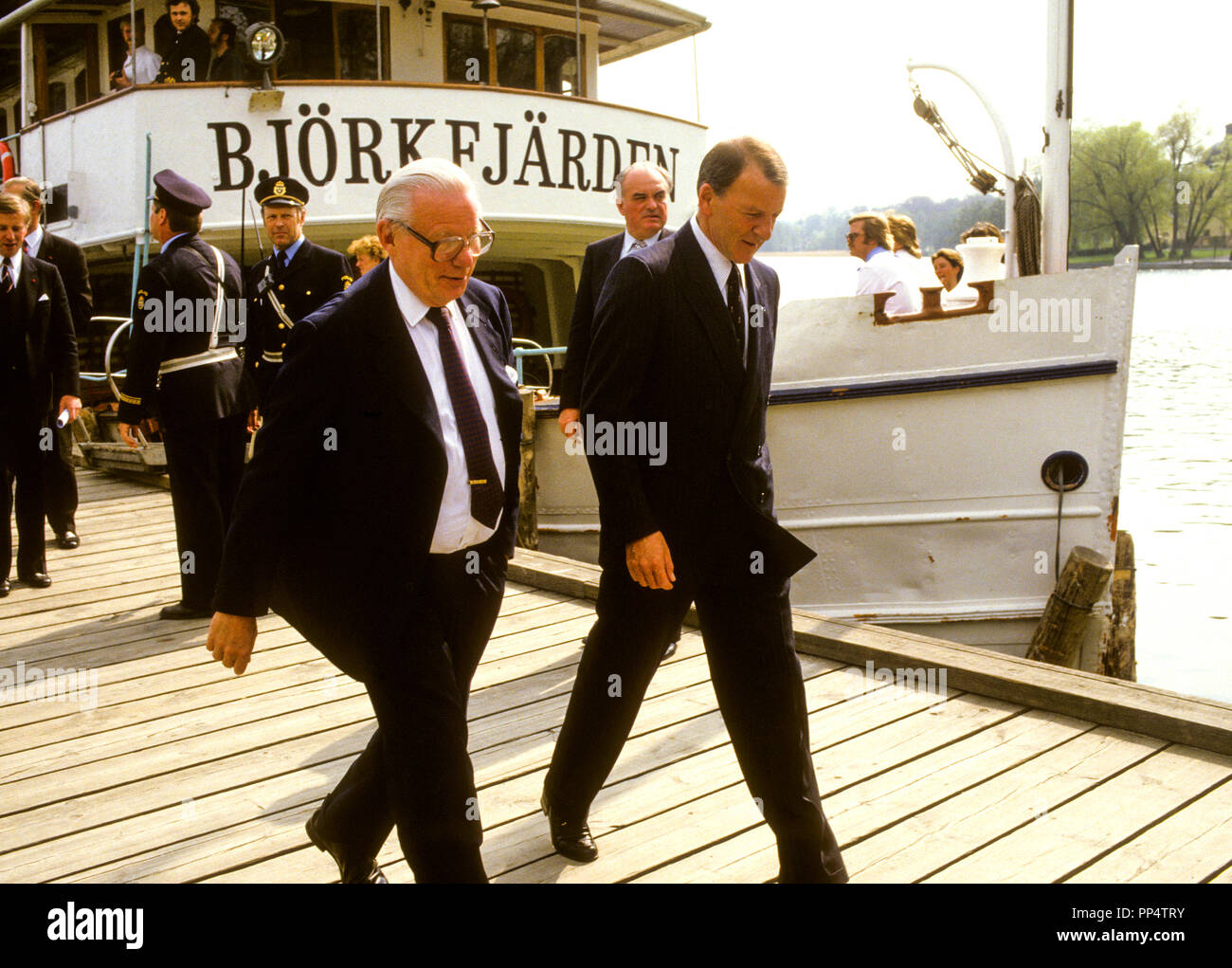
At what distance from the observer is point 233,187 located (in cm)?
946

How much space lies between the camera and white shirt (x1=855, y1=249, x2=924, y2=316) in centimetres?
641

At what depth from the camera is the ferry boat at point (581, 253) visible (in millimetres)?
6211

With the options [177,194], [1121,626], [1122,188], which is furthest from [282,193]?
[1122,188]

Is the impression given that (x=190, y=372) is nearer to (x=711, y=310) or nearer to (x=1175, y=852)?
(x=711, y=310)

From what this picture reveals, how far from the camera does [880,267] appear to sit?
6594 mm

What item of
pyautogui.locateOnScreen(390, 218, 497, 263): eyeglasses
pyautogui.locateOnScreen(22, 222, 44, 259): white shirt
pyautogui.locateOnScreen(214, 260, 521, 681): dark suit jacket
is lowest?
pyautogui.locateOnScreen(214, 260, 521, 681): dark suit jacket

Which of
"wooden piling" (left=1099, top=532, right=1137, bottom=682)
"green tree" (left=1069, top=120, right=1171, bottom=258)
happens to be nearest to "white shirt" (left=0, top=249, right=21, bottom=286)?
"wooden piling" (left=1099, top=532, right=1137, bottom=682)

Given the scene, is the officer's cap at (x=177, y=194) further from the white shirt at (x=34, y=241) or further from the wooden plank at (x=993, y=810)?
the wooden plank at (x=993, y=810)

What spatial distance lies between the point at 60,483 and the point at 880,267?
14.9 feet

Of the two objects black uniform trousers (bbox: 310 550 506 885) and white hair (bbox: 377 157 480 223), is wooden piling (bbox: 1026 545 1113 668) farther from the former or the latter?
white hair (bbox: 377 157 480 223)

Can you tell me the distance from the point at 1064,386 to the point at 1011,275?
0.79 m

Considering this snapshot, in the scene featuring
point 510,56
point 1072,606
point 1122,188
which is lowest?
point 1072,606

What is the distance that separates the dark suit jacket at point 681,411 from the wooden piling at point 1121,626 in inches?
185

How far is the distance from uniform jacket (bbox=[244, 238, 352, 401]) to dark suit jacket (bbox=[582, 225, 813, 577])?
10.6ft
